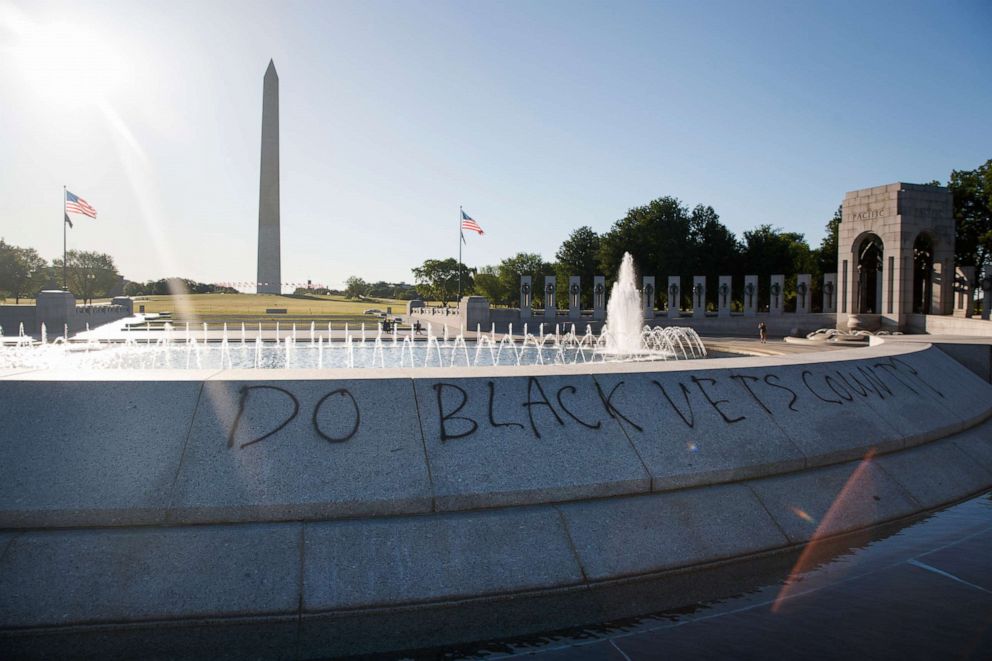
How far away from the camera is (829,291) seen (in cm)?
4425

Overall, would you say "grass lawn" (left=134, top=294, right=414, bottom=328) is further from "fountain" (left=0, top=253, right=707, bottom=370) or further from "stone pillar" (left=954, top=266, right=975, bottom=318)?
"stone pillar" (left=954, top=266, right=975, bottom=318)

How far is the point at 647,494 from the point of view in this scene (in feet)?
18.3

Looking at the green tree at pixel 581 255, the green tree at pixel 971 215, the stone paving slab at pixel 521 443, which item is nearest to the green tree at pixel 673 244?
the green tree at pixel 581 255

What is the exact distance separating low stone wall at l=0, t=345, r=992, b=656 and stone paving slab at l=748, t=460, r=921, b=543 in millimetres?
25

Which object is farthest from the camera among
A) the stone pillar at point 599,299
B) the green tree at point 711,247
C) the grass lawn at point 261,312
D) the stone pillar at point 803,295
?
the green tree at point 711,247

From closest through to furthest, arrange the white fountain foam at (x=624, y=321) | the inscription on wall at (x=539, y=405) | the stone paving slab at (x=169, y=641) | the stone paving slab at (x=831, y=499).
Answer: the stone paving slab at (x=169, y=641)
the inscription on wall at (x=539, y=405)
the stone paving slab at (x=831, y=499)
the white fountain foam at (x=624, y=321)

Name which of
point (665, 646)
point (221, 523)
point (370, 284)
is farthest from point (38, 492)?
Result: point (370, 284)

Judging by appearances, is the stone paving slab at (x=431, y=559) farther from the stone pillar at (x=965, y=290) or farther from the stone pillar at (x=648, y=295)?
the stone pillar at (x=648, y=295)

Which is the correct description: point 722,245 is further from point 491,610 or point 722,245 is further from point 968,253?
point 491,610

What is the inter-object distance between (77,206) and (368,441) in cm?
4427

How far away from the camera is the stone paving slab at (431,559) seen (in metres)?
4.37

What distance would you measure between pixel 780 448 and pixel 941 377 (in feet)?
17.9

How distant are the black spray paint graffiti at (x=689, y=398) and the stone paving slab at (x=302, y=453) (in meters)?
0.45

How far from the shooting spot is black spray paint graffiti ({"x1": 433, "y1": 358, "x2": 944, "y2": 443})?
18.8 ft
